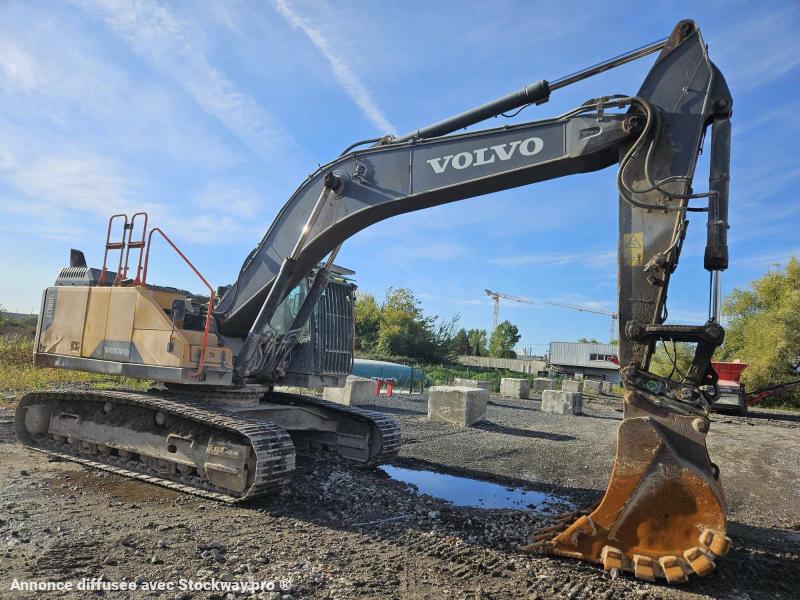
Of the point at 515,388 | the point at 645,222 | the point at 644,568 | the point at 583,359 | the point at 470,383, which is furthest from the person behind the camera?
the point at 583,359

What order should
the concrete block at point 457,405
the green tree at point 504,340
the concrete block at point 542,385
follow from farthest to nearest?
1. the green tree at point 504,340
2. the concrete block at point 542,385
3. the concrete block at point 457,405

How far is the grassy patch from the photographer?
14.4m

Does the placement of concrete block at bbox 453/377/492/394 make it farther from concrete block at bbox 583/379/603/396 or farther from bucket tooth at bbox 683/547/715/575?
bucket tooth at bbox 683/547/715/575

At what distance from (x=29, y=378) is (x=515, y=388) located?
17.8 metres

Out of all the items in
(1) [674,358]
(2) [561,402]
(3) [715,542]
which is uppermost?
(1) [674,358]

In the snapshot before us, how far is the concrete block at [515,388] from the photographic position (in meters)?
24.1

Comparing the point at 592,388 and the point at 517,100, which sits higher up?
the point at 517,100

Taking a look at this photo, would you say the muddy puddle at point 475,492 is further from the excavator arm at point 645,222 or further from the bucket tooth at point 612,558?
the bucket tooth at point 612,558

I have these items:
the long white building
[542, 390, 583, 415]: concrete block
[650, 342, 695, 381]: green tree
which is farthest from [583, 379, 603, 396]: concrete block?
the long white building

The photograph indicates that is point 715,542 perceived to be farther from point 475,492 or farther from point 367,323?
point 367,323

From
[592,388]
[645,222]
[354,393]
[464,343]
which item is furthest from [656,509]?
[464,343]

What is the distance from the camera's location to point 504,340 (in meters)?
80.0

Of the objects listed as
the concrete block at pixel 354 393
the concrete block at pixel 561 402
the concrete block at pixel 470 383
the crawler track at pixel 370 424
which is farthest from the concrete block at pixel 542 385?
the crawler track at pixel 370 424

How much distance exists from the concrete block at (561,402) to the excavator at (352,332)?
12.0m
